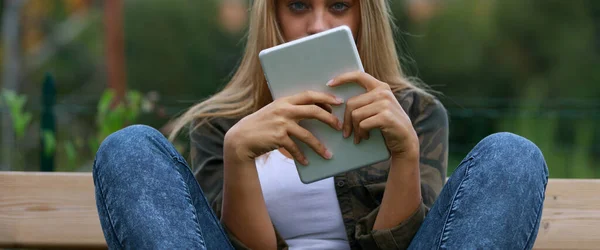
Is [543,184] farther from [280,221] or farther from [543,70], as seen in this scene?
[543,70]

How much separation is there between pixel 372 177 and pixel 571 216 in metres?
0.58

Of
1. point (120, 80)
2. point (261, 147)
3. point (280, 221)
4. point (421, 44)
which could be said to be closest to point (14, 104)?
point (280, 221)

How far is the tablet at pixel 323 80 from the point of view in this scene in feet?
5.46

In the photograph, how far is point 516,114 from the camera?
3.98 m

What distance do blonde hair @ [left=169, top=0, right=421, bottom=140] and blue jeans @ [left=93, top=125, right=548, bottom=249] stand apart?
0.47 meters

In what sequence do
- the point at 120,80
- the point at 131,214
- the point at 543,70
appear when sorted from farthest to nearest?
1. the point at 543,70
2. the point at 120,80
3. the point at 131,214

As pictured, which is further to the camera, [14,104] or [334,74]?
[14,104]

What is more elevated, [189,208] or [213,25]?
[189,208]

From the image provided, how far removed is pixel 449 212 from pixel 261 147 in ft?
1.24

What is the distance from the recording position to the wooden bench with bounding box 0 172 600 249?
2.23 metres

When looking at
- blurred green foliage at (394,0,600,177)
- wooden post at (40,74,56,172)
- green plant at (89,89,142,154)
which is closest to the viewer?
green plant at (89,89,142,154)

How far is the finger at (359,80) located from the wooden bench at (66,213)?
31.6 inches

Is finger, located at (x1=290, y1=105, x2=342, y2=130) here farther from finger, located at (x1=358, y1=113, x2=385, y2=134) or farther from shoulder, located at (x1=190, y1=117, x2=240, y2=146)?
shoulder, located at (x1=190, y1=117, x2=240, y2=146)

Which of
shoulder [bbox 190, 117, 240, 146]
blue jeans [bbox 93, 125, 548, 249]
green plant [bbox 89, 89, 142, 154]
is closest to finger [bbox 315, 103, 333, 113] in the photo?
blue jeans [bbox 93, 125, 548, 249]
